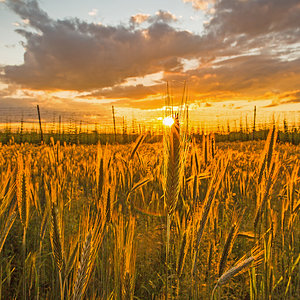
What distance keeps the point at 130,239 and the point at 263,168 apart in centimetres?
79

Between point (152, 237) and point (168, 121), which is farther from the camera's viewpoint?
point (152, 237)

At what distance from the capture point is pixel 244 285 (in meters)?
1.76

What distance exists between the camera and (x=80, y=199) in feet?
9.84

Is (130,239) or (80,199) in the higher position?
(130,239)

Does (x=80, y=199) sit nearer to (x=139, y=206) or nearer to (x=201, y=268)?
(x=139, y=206)

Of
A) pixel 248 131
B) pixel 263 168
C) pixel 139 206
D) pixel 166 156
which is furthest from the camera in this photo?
pixel 248 131

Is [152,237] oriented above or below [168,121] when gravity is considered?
below

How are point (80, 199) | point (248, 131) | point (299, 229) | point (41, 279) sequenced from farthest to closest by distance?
1. point (248, 131)
2. point (80, 199)
3. point (299, 229)
4. point (41, 279)

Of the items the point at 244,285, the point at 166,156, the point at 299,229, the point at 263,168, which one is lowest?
the point at 244,285

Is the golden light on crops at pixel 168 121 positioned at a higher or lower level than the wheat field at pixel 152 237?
higher

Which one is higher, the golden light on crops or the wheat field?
the golden light on crops

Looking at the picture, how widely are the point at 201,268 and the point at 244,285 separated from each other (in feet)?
0.99

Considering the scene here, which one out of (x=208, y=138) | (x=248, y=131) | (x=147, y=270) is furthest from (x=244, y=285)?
(x=248, y=131)

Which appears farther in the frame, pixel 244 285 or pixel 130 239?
pixel 244 285
